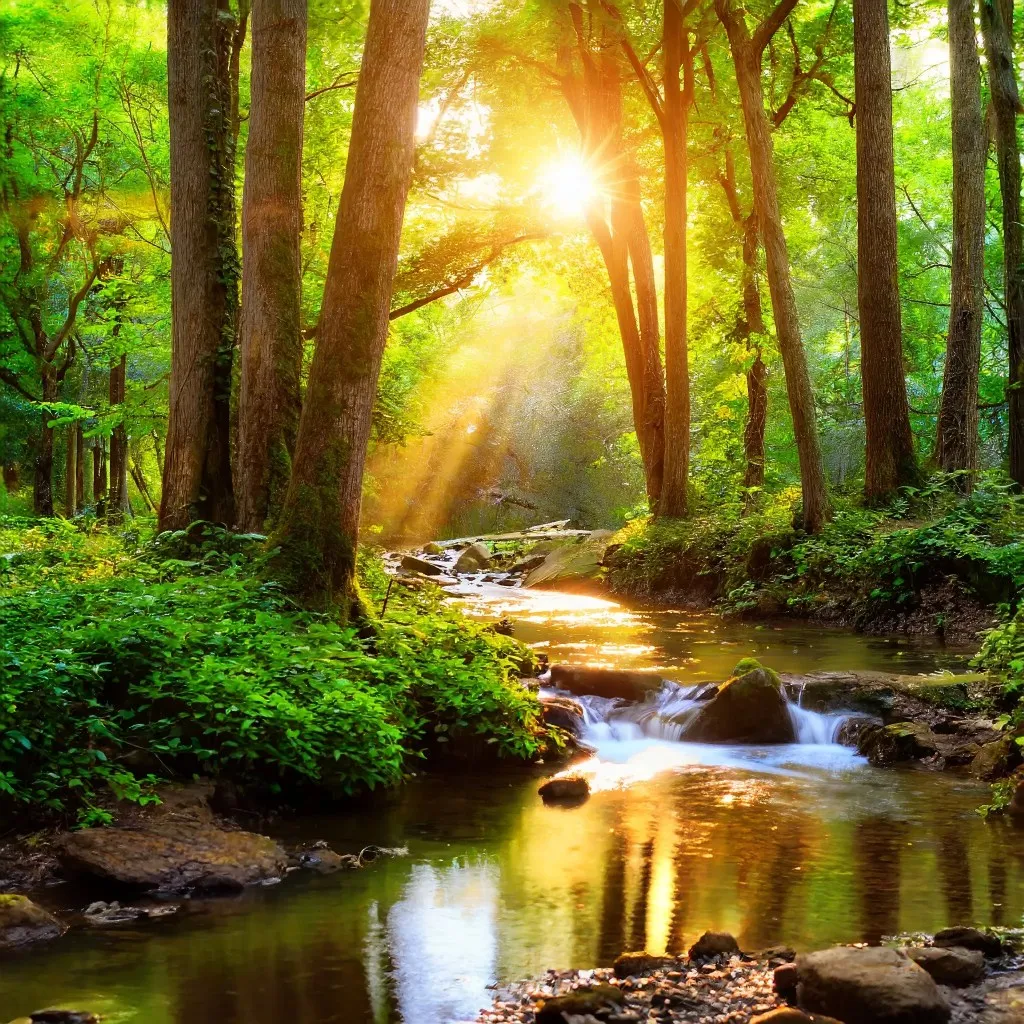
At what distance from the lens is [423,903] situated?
17.9 feet

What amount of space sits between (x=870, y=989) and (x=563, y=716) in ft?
20.1

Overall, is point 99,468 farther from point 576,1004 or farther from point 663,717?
point 576,1004

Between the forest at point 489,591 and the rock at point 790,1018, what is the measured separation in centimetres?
2

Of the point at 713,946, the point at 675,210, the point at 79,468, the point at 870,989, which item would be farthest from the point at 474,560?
→ the point at 870,989

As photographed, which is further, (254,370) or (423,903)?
(254,370)

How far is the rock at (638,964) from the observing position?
4.38 meters

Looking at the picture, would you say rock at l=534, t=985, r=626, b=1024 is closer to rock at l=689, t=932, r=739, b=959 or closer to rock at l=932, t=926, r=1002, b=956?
rock at l=689, t=932, r=739, b=959

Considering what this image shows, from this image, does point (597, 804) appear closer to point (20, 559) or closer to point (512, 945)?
point (512, 945)

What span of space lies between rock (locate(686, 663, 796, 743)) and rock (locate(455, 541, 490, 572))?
70.2 feet

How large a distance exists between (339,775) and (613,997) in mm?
3293

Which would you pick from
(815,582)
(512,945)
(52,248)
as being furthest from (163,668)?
(52,248)

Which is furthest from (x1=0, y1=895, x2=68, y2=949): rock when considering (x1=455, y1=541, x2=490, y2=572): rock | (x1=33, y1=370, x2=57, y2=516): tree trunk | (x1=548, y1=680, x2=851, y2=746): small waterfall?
(x1=455, y1=541, x2=490, y2=572): rock

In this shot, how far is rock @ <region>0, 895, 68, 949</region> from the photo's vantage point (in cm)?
469

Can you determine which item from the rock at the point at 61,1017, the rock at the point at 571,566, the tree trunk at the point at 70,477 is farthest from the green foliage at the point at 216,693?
the tree trunk at the point at 70,477
